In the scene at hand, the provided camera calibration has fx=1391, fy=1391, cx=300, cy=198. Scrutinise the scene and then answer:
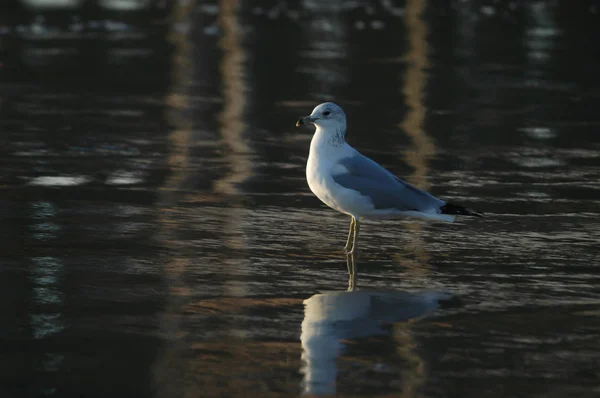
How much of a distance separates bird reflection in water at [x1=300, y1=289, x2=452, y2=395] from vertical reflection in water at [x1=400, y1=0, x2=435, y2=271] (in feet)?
3.05

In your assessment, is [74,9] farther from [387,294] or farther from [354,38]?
[387,294]

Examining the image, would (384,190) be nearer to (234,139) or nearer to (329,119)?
(329,119)

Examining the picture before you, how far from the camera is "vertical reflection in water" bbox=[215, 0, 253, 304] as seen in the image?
1005 centimetres

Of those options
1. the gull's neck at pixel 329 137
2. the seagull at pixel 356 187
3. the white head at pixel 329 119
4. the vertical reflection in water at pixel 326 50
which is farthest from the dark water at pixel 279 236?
the white head at pixel 329 119

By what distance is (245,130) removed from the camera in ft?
53.4

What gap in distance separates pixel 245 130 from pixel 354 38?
13.3 meters

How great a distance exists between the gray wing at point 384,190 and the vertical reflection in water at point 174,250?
1289mm

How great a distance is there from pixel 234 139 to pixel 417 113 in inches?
133

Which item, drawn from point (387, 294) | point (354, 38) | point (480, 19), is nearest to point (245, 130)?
point (387, 294)

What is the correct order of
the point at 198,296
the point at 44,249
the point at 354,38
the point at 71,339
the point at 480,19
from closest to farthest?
the point at 71,339 < the point at 198,296 < the point at 44,249 < the point at 354,38 < the point at 480,19

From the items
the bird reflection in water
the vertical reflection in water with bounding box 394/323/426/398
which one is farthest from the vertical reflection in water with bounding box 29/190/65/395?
the vertical reflection in water with bounding box 394/323/426/398

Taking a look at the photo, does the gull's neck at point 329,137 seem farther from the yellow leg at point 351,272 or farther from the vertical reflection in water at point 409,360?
the vertical reflection in water at point 409,360

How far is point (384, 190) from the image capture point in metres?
9.72

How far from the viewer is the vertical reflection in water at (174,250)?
6.90m
